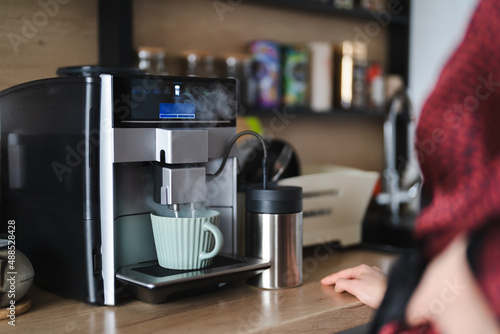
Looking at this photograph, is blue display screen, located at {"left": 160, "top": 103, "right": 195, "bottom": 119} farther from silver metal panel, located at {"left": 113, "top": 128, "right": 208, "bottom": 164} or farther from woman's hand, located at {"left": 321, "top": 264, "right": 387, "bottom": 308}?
woman's hand, located at {"left": 321, "top": 264, "right": 387, "bottom": 308}

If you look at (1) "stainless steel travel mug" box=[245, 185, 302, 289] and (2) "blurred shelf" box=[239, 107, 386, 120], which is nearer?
(1) "stainless steel travel mug" box=[245, 185, 302, 289]

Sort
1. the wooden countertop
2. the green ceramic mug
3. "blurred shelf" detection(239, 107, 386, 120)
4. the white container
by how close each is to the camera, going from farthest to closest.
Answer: "blurred shelf" detection(239, 107, 386, 120) < the white container < the green ceramic mug < the wooden countertop

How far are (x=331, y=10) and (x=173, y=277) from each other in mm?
1257

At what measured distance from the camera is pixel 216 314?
949 mm

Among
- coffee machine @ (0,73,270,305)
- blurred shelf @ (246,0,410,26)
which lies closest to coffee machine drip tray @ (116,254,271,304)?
coffee machine @ (0,73,270,305)

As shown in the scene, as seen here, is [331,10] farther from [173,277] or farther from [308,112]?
[173,277]

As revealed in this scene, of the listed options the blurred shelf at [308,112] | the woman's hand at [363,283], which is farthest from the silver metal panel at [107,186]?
the blurred shelf at [308,112]

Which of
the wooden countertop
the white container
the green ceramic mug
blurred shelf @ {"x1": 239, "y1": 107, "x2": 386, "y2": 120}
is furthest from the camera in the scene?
blurred shelf @ {"x1": 239, "y1": 107, "x2": 386, "y2": 120}

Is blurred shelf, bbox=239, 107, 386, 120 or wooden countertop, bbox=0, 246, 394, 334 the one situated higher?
blurred shelf, bbox=239, 107, 386, 120

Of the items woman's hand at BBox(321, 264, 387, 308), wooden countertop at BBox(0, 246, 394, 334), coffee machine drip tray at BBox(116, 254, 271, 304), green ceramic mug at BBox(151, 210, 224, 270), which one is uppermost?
green ceramic mug at BBox(151, 210, 224, 270)

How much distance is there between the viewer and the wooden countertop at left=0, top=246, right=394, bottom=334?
0.88m

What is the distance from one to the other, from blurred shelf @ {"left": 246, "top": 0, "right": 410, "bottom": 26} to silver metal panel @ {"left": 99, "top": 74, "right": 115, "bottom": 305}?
0.92 meters

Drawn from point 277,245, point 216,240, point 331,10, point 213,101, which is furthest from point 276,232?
point 331,10

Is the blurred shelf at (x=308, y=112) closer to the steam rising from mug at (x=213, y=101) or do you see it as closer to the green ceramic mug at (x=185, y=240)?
the steam rising from mug at (x=213, y=101)
